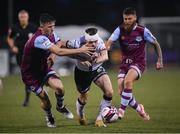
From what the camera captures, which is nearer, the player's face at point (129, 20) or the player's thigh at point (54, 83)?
the player's thigh at point (54, 83)

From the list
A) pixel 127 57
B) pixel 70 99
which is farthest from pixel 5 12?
pixel 127 57

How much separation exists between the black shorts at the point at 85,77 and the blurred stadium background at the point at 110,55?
792 mm

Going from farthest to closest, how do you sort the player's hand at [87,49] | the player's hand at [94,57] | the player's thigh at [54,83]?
1. the player's thigh at [54,83]
2. the player's hand at [94,57]
3. the player's hand at [87,49]

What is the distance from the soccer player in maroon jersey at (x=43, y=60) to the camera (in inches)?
481

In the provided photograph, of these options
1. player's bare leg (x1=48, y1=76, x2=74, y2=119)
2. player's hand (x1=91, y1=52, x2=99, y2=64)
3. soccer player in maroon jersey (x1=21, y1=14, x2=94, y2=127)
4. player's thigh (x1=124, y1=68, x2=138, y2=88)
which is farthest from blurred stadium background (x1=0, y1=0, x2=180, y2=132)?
player's hand (x1=91, y1=52, x2=99, y2=64)

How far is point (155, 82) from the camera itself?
2642cm

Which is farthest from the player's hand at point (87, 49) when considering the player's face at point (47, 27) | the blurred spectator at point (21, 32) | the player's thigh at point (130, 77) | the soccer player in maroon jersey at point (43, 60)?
the blurred spectator at point (21, 32)

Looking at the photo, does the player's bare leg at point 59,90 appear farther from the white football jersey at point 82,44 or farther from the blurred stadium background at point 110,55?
the white football jersey at point 82,44

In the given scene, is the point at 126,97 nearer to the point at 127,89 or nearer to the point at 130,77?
the point at 127,89

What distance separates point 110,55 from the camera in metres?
35.6

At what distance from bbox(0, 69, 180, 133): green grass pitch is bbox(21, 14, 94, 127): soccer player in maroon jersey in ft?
2.16

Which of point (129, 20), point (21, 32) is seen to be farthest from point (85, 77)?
point (21, 32)

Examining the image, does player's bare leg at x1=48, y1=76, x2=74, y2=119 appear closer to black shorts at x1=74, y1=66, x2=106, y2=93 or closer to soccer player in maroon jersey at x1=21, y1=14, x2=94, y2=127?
soccer player in maroon jersey at x1=21, y1=14, x2=94, y2=127

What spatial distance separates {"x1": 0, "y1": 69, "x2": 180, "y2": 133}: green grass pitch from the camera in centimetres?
1223
